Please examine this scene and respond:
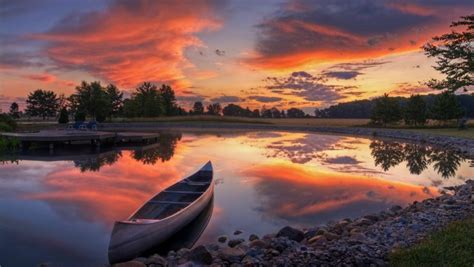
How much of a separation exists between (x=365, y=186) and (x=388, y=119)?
2164 inches

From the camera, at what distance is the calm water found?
1015cm

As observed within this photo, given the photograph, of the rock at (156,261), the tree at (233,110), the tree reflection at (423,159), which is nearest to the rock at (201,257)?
the rock at (156,261)

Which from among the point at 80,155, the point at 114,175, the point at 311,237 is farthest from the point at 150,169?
the point at 311,237

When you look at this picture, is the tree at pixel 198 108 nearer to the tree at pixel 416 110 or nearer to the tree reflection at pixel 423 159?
the tree at pixel 416 110

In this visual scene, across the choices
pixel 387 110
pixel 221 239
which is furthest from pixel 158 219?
pixel 387 110

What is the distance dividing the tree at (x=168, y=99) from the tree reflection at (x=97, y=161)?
71853 mm

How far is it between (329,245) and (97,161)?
19408 millimetres

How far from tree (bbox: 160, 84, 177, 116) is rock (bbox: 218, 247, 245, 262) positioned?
9257 centimetres

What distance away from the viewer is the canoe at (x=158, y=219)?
26.0 feet

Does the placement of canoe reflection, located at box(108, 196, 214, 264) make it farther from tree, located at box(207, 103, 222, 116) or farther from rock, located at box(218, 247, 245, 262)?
tree, located at box(207, 103, 222, 116)

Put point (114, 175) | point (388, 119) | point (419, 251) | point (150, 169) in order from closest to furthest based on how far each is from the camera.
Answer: point (419, 251) < point (114, 175) < point (150, 169) < point (388, 119)

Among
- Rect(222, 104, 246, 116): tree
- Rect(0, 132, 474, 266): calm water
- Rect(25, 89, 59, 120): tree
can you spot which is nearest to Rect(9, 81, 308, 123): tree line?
Rect(25, 89, 59, 120): tree

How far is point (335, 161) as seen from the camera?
82.8 feet

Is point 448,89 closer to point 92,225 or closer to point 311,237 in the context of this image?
point 311,237
